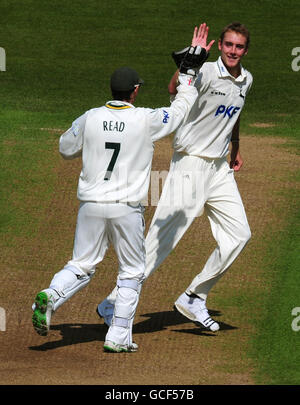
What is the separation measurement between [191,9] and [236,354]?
15.9m

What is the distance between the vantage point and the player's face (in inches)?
392

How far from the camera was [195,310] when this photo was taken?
1018 cm

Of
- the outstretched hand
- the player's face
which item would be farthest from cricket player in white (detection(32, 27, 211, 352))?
the player's face

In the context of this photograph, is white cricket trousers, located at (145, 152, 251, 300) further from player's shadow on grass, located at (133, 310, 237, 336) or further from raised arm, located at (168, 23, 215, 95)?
raised arm, located at (168, 23, 215, 95)

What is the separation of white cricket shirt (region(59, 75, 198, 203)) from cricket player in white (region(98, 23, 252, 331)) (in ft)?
3.17

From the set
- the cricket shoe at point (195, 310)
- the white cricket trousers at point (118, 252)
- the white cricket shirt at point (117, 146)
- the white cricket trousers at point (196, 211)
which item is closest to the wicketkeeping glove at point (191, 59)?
the white cricket shirt at point (117, 146)

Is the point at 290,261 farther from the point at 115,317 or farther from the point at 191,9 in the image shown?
the point at 191,9

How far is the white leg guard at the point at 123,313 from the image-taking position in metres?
9.15

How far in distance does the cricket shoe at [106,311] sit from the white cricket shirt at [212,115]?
62.5 inches

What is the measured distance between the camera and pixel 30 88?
19.2 metres

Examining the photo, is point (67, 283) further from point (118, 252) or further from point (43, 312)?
point (118, 252)

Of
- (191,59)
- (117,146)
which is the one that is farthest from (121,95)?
(191,59)

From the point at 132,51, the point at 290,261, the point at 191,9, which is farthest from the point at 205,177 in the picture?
the point at 191,9

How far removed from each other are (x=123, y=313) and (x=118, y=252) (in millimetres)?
520
